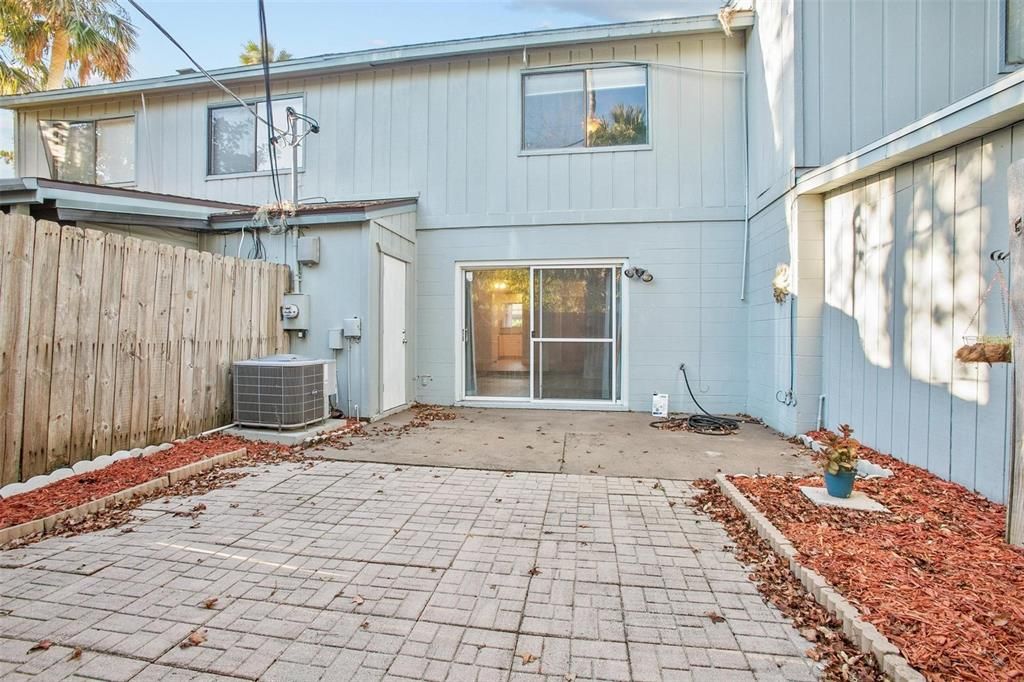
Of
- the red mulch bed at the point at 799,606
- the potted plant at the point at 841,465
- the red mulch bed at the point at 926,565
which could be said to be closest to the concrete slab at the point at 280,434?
the red mulch bed at the point at 799,606

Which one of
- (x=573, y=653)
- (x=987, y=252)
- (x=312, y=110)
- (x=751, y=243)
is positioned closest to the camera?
(x=573, y=653)

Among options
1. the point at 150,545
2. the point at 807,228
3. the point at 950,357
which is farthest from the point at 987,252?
the point at 150,545

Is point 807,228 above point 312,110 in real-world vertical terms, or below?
below

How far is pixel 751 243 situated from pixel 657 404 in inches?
104

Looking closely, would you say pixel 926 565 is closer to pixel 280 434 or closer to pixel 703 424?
pixel 703 424

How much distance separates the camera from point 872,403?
177 inches

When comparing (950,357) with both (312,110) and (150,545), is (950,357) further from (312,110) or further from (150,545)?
(312,110)

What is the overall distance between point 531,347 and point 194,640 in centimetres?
597

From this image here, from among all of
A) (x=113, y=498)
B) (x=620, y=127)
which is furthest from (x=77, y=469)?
(x=620, y=127)

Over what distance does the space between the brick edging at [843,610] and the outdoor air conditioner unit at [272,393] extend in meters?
4.51

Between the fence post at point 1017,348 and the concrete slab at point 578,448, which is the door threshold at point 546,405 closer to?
the concrete slab at point 578,448

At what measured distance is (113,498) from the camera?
3.39 m

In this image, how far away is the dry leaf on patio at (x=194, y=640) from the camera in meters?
1.92

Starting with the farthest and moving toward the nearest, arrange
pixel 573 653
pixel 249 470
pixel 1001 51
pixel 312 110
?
pixel 312 110 → pixel 1001 51 → pixel 249 470 → pixel 573 653
